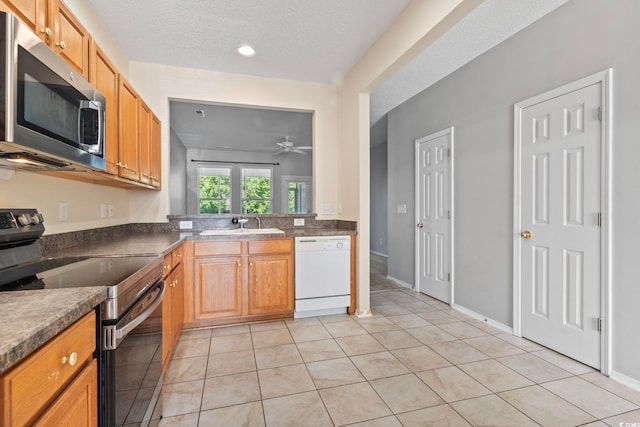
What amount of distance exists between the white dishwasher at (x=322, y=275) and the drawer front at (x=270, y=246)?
0.30ft

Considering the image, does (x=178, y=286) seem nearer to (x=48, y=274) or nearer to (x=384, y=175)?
(x=48, y=274)

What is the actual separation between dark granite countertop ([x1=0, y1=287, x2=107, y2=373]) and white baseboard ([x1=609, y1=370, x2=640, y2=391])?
9.38 feet

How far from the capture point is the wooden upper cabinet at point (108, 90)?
179 centimetres

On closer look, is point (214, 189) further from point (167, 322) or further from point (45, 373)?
point (45, 373)

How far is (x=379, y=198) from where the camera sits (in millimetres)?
7133

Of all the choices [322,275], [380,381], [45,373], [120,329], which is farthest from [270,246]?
[45,373]

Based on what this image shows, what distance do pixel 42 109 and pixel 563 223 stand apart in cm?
310

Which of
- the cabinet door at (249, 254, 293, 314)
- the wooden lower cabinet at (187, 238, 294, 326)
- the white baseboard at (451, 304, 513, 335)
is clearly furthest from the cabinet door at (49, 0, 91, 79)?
the white baseboard at (451, 304, 513, 335)

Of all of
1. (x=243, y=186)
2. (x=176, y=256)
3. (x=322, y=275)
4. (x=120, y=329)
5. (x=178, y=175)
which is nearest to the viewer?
(x=120, y=329)

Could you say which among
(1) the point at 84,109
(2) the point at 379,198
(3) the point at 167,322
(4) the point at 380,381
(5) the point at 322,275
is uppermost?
(1) the point at 84,109

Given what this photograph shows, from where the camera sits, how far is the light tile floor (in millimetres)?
1631

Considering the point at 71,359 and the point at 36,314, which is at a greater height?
the point at 36,314

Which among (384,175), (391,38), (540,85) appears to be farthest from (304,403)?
(384,175)

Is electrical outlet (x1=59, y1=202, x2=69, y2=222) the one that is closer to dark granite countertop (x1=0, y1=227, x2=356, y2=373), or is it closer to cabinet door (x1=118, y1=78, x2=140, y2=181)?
cabinet door (x1=118, y1=78, x2=140, y2=181)
